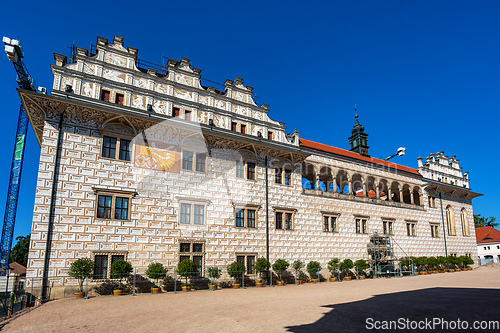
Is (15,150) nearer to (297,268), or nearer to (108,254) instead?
(108,254)

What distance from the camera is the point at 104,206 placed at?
2080 cm

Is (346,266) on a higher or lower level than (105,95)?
lower

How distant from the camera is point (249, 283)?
24672 mm

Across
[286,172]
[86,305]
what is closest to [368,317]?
[86,305]

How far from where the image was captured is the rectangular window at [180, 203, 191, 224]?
23297mm

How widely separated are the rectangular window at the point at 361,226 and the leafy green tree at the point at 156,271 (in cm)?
1956

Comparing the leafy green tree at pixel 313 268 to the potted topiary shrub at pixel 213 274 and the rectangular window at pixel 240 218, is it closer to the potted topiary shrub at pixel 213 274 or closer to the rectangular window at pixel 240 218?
the rectangular window at pixel 240 218

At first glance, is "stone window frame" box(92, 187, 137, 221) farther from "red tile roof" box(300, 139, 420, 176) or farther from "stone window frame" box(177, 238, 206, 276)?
"red tile roof" box(300, 139, 420, 176)

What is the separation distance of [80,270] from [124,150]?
Answer: 7.58m

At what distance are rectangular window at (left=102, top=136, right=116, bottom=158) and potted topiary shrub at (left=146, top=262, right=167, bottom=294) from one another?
7246 mm

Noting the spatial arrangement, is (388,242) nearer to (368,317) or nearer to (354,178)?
(354,178)

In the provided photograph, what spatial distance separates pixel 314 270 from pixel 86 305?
691 inches

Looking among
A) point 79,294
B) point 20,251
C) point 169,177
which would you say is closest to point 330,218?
point 169,177

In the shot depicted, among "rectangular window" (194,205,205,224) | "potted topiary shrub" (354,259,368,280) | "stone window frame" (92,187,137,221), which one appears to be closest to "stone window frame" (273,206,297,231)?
"rectangular window" (194,205,205,224)
